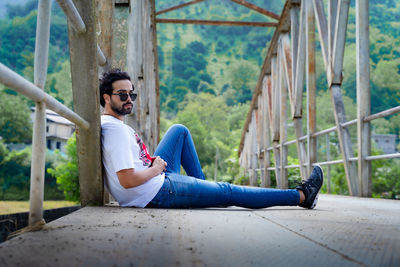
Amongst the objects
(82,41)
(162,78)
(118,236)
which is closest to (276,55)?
(82,41)

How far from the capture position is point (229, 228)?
50.9 inches

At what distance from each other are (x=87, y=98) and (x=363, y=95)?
2741mm

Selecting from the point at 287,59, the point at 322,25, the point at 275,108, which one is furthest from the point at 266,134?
the point at 322,25

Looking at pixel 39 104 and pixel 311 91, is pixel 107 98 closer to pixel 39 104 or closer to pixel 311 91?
pixel 39 104

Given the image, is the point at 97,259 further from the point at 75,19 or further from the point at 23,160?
the point at 23,160

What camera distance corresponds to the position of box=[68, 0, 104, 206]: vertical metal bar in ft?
6.00

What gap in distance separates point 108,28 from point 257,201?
1463mm

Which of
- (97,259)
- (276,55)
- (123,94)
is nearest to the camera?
(97,259)

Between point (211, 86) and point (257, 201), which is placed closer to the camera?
point (257, 201)

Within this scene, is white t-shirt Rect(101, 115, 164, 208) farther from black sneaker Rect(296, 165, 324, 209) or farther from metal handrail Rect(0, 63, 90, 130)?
black sneaker Rect(296, 165, 324, 209)

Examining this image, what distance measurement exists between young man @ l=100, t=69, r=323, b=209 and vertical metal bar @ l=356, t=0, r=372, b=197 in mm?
1612

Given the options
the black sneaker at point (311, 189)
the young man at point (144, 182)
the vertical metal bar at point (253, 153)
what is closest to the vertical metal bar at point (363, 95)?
the black sneaker at point (311, 189)

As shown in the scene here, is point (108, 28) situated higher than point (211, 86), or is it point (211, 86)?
point (211, 86)

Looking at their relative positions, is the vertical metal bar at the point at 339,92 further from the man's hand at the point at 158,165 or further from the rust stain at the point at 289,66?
the man's hand at the point at 158,165
